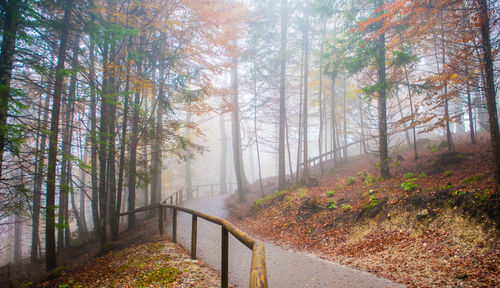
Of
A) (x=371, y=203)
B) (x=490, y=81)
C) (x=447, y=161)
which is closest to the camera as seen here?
(x=490, y=81)

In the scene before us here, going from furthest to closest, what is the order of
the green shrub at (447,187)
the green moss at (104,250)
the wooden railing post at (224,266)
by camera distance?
the green moss at (104,250) → the green shrub at (447,187) → the wooden railing post at (224,266)

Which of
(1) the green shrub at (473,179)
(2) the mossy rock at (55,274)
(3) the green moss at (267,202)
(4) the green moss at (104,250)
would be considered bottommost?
(2) the mossy rock at (55,274)

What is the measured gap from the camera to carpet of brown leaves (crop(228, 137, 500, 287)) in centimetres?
439

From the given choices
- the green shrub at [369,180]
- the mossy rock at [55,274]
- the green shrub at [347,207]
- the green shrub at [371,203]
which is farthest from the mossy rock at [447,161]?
the mossy rock at [55,274]

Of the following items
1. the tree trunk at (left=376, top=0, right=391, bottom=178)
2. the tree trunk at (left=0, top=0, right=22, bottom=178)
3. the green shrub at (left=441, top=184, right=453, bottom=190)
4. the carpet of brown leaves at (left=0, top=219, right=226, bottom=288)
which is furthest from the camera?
the tree trunk at (left=376, top=0, right=391, bottom=178)

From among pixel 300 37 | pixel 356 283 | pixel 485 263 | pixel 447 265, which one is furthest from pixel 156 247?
pixel 300 37

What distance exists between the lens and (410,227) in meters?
5.95

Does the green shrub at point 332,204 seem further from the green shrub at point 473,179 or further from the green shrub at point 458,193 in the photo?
the green shrub at point 473,179

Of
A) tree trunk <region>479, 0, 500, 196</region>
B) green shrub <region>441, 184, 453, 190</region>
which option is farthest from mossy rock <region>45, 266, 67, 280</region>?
A: tree trunk <region>479, 0, 500, 196</region>

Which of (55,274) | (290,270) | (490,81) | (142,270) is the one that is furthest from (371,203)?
(55,274)

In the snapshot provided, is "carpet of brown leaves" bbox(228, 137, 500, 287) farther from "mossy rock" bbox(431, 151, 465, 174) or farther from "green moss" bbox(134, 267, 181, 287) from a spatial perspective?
"green moss" bbox(134, 267, 181, 287)

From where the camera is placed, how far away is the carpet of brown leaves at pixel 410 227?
439 centimetres

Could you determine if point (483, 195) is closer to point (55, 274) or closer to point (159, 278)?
point (159, 278)

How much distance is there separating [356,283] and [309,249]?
8.42 feet
